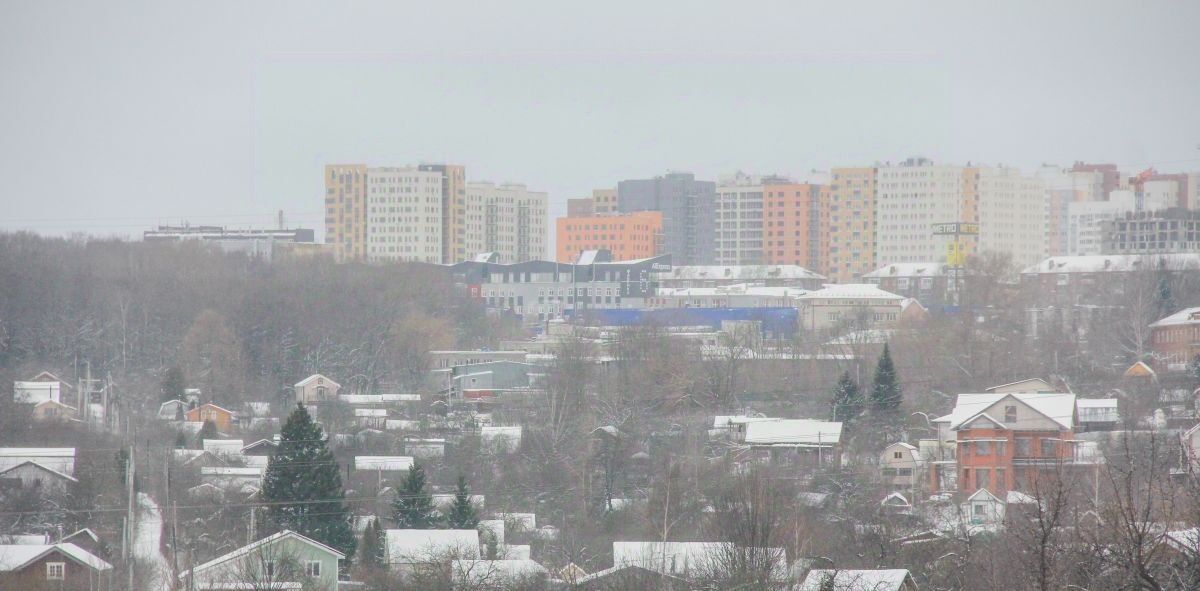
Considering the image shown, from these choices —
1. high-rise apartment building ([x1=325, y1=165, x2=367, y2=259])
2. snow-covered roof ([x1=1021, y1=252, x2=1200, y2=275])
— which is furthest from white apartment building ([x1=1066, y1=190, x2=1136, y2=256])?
high-rise apartment building ([x1=325, y1=165, x2=367, y2=259])

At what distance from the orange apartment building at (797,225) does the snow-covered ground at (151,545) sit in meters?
45.3

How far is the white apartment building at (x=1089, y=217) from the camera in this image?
63.6m

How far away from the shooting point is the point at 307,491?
1509cm

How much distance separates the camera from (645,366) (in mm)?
25312

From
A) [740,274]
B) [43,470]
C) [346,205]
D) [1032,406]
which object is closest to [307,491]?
[43,470]

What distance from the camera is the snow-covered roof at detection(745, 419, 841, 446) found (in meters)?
19.4

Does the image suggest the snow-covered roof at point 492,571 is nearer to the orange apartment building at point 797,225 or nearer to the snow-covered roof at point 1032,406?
the snow-covered roof at point 1032,406

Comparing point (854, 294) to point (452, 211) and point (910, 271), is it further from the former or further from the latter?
point (452, 211)

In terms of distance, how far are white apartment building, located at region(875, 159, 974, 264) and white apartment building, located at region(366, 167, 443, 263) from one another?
14.7m

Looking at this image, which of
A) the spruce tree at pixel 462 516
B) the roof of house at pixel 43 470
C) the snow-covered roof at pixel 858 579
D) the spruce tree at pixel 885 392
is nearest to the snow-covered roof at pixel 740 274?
the spruce tree at pixel 885 392

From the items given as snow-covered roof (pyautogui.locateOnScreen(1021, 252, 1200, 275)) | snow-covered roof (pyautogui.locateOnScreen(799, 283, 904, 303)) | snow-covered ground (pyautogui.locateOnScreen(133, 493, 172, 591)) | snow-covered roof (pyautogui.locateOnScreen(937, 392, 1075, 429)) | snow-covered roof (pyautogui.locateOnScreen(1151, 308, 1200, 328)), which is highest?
snow-covered roof (pyautogui.locateOnScreen(1021, 252, 1200, 275))

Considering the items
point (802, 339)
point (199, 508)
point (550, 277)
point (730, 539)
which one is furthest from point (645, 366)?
point (550, 277)

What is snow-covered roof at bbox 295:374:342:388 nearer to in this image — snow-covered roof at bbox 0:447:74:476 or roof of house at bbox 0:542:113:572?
snow-covered roof at bbox 0:447:74:476

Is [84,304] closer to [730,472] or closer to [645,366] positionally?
[645,366]
